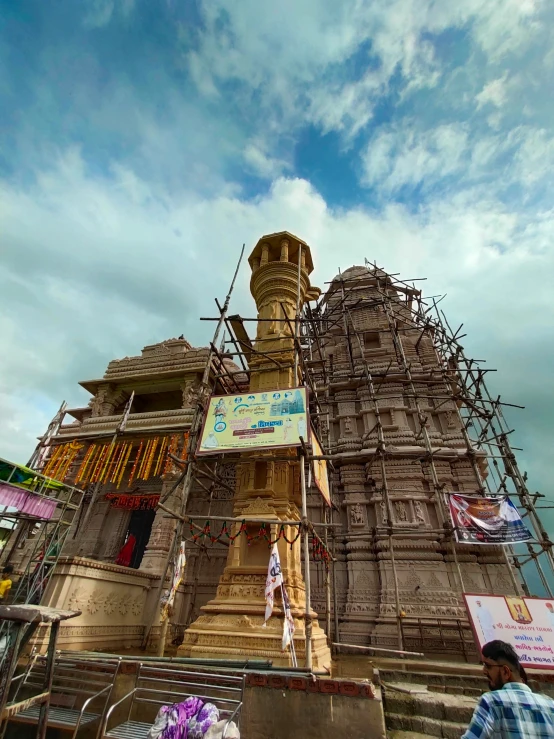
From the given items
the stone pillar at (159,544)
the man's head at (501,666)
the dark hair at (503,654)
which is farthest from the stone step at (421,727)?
the stone pillar at (159,544)

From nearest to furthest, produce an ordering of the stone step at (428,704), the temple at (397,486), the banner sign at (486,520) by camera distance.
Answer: the stone step at (428,704) → the banner sign at (486,520) → the temple at (397,486)

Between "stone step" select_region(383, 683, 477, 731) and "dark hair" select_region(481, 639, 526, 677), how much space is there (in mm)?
4167

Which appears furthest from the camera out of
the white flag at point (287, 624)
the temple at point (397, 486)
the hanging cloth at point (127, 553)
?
the hanging cloth at point (127, 553)

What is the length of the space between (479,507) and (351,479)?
4487 millimetres

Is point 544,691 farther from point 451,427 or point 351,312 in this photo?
point 351,312

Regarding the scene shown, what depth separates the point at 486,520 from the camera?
10.6m

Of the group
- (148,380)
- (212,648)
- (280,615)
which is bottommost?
(212,648)

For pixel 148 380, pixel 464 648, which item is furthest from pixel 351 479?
pixel 148 380

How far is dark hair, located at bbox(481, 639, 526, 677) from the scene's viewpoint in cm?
284

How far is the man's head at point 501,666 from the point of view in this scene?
2830 millimetres

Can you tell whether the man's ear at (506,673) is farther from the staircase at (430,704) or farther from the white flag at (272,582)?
the white flag at (272,582)

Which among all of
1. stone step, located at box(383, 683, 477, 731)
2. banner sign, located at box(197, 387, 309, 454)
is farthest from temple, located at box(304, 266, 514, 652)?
banner sign, located at box(197, 387, 309, 454)

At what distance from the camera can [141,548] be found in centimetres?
1512

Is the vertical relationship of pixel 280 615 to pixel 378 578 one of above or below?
below
